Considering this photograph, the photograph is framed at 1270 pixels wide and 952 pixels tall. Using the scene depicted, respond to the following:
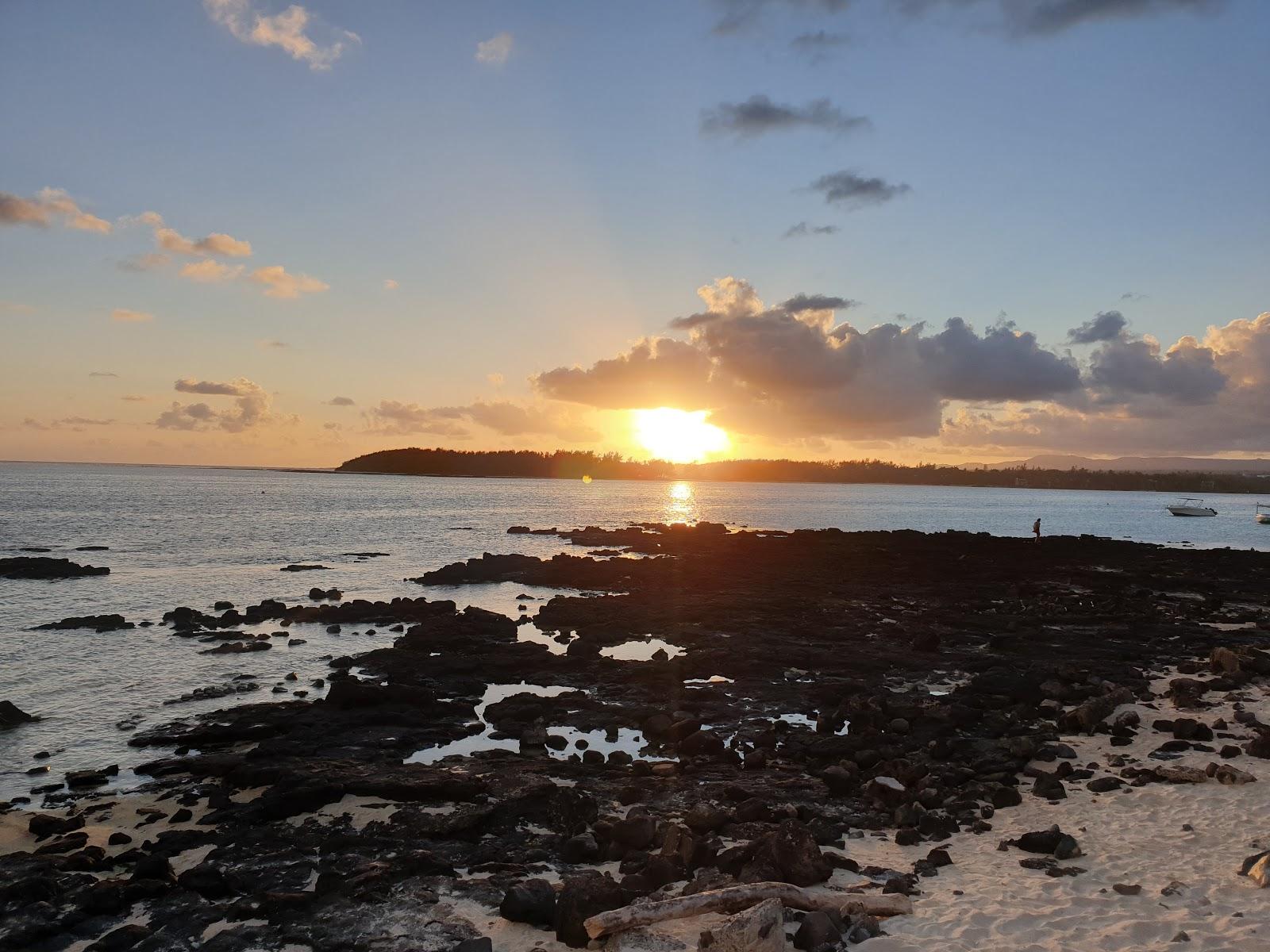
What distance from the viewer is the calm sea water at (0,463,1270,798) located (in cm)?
2231

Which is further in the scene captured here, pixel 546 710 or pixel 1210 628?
pixel 1210 628

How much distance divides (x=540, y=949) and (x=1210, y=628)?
102 ft

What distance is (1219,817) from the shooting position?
12.9 metres

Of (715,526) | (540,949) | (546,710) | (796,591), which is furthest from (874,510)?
(540,949)

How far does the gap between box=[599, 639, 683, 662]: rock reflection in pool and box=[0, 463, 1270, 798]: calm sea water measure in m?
8.96

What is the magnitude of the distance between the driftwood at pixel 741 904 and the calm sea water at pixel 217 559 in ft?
37.9

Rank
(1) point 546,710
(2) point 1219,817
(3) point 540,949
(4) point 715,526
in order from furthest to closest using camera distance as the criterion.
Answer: (4) point 715,526 < (1) point 546,710 < (2) point 1219,817 < (3) point 540,949

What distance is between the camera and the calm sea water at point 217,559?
2231 cm

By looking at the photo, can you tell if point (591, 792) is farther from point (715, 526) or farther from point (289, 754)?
point (715, 526)

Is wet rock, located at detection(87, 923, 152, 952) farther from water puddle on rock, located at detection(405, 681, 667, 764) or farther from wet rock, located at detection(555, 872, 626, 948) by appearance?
water puddle on rock, located at detection(405, 681, 667, 764)

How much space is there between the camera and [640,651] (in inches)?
1152

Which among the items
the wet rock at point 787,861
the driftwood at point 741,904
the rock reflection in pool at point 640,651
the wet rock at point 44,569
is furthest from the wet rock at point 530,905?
the wet rock at point 44,569

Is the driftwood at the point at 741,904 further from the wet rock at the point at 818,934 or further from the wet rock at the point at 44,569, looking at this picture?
the wet rock at the point at 44,569

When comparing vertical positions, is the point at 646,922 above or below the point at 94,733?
above
